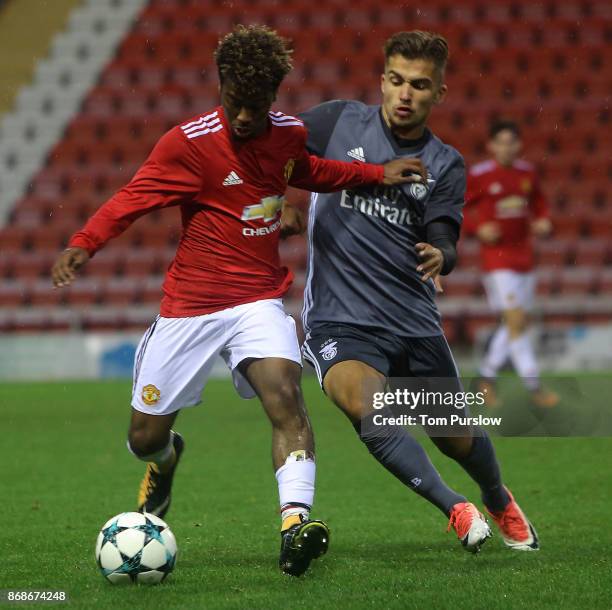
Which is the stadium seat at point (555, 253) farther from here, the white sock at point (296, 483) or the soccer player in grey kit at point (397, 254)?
the white sock at point (296, 483)

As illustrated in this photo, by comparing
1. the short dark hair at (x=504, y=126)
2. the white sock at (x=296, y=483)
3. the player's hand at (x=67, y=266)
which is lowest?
the white sock at (x=296, y=483)

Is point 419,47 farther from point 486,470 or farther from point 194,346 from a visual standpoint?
point 486,470

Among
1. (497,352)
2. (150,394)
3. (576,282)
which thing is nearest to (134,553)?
(150,394)

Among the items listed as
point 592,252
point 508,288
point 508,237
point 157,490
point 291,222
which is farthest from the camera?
point 592,252

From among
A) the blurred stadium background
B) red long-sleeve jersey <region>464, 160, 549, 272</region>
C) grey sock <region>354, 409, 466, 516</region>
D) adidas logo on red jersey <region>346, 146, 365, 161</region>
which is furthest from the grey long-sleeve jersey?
the blurred stadium background

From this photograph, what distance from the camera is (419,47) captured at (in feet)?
15.5

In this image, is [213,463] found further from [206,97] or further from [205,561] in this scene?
[206,97]

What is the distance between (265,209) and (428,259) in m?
0.63

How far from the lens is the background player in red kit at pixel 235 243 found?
13.9 feet

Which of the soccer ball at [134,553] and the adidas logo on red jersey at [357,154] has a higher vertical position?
the adidas logo on red jersey at [357,154]

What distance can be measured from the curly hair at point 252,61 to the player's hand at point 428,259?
80 centimetres

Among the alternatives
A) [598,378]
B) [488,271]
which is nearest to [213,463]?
[488,271]

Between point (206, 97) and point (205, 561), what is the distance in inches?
598

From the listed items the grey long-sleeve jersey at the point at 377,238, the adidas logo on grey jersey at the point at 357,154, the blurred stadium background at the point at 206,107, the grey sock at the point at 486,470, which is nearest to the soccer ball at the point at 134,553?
the grey long-sleeve jersey at the point at 377,238
